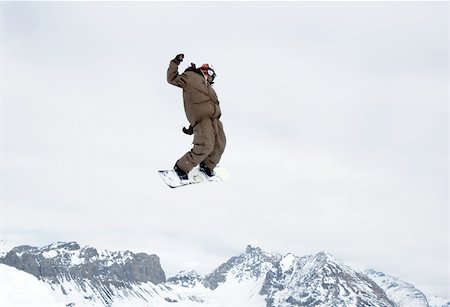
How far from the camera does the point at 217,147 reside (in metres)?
16.7

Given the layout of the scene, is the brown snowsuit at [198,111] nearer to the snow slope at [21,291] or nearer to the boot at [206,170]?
the boot at [206,170]

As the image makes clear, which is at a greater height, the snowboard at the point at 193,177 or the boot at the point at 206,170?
the boot at the point at 206,170

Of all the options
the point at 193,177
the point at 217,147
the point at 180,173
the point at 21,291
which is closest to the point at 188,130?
the point at 217,147

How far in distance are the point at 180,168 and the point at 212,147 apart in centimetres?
109

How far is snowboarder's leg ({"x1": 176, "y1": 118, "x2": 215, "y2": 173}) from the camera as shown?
15773 mm

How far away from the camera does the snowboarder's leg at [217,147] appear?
16.2 m

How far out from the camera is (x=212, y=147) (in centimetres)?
1597

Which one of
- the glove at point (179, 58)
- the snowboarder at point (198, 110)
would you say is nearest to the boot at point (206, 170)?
the snowboarder at point (198, 110)

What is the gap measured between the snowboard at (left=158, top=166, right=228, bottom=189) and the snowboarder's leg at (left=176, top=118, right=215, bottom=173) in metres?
0.38

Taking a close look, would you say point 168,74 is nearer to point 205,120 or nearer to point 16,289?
point 205,120

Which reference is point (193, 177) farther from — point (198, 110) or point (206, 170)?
point (198, 110)

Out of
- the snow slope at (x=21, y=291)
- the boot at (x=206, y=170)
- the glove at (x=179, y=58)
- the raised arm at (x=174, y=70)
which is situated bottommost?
the snow slope at (x=21, y=291)

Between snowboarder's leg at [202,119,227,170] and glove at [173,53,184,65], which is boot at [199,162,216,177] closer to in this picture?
snowboarder's leg at [202,119,227,170]

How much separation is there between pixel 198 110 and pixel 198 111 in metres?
0.03
